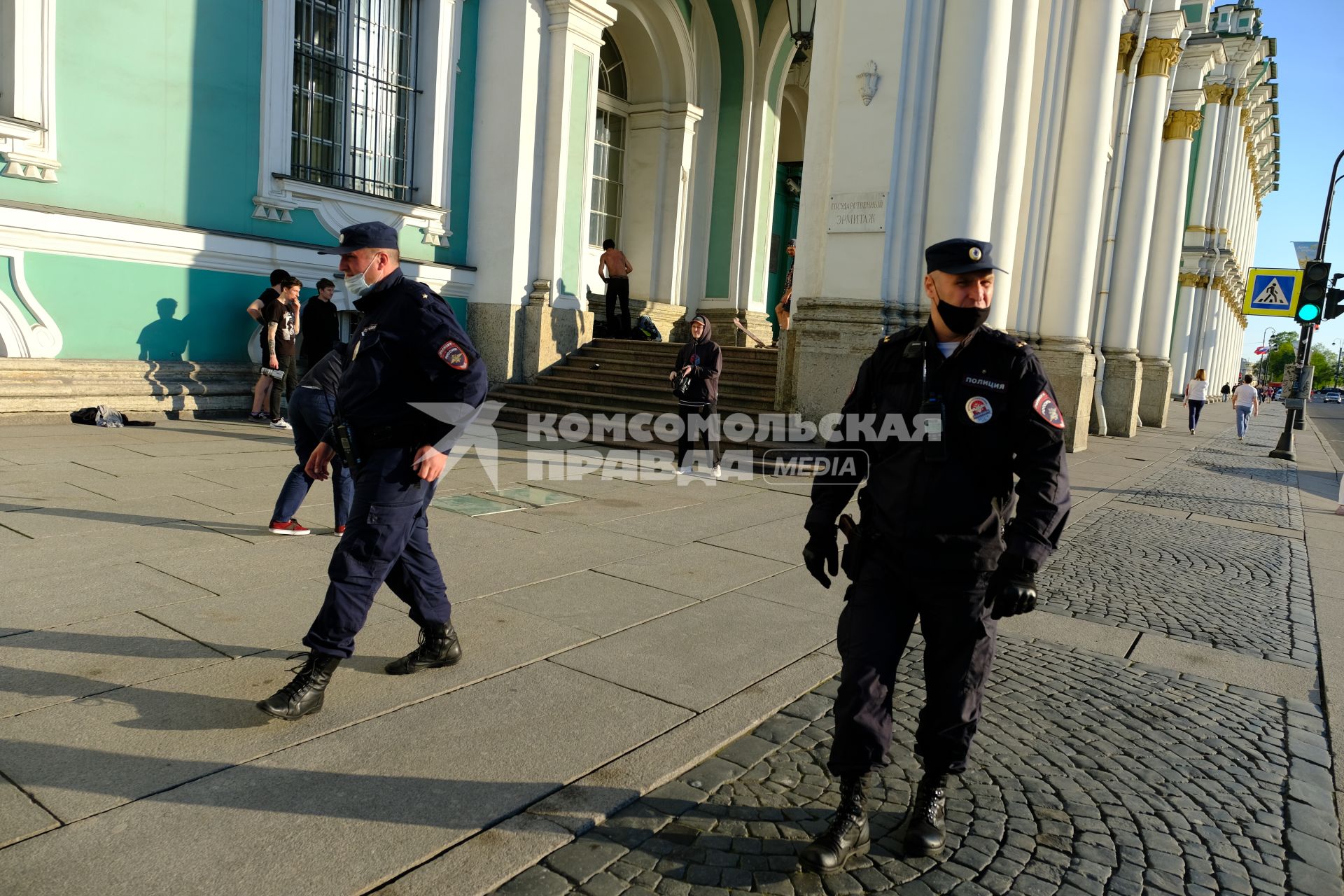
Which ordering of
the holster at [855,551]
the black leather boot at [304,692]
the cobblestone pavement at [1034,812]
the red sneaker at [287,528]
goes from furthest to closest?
the red sneaker at [287,528]
the black leather boot at [304,692]
the holster at [855,551]
the cobblestone pavement at [1034,812]

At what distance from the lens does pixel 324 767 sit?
9.91 feet

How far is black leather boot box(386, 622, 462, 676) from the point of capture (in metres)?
3.85

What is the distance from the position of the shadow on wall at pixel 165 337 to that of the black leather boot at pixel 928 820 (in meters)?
10.5

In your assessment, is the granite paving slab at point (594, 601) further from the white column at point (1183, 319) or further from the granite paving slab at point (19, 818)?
the white column at point (1183, 319)

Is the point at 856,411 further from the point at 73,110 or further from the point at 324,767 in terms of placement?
the point at 73,110

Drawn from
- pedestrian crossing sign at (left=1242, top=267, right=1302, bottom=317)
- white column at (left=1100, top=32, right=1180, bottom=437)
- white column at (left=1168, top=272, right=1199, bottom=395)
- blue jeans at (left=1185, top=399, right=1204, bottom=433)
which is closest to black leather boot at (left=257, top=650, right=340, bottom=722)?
pedestrian crossing sign at (left=1242, top=267, right=1302, bottom=317)

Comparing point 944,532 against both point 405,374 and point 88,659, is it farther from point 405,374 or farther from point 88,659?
point 88,659

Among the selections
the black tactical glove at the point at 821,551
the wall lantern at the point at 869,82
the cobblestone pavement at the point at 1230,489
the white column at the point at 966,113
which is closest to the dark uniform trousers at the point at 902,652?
the black tactical glove at the point at 821,551

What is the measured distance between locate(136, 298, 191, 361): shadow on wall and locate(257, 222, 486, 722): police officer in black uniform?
27.2ft

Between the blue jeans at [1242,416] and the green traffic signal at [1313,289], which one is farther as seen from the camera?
the blue jeans at [1242,416]

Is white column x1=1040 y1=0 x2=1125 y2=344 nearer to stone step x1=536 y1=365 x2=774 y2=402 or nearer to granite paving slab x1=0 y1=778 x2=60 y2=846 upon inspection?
stone step x1=536 y1=365 x2=774 y2=402

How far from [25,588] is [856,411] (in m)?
4.02

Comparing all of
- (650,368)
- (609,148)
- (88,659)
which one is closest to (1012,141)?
(650,368)

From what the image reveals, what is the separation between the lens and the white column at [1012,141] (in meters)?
13.6
